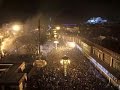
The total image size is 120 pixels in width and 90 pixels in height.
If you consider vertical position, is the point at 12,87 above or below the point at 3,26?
below

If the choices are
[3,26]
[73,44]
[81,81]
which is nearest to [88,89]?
[81,81]

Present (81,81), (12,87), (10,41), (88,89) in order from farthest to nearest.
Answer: (10,41) < (81,81) < (88,89) < (12,87)

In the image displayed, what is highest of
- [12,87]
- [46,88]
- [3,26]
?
[3,26]

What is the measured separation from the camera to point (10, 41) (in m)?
53.8

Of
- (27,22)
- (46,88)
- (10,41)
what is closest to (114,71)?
(46,88)

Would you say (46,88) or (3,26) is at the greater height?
(3,26)

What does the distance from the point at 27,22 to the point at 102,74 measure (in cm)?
5898

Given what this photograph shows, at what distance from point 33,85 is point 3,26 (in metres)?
40.6

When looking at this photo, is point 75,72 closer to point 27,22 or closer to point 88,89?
point 88,89

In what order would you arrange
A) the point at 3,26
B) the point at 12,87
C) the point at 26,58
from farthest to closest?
the point at 3,26
the point at 26,58
the point at 12,87

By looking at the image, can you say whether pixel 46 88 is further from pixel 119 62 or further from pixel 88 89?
pixel 119 62

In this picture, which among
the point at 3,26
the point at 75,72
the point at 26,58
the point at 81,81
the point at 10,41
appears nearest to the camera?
the point at 81,81

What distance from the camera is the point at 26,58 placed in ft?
117

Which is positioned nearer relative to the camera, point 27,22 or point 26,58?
point 26,58
